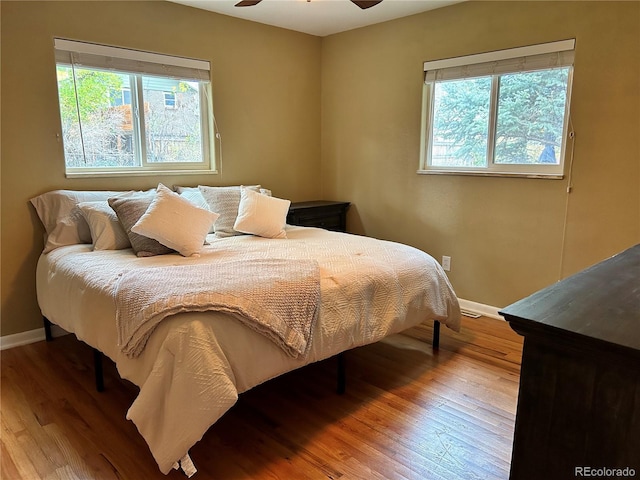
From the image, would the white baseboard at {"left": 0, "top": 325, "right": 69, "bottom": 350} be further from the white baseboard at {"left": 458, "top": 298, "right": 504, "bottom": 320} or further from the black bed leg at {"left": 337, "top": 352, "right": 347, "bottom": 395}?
the white baseboard at {"left": 458, "top": 298, "right": 504, "bottom": 320}

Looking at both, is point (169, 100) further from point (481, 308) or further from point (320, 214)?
point (481, 308)

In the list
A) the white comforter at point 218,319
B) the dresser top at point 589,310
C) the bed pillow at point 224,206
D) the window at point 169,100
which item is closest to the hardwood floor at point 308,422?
the white comforter at point 218,319

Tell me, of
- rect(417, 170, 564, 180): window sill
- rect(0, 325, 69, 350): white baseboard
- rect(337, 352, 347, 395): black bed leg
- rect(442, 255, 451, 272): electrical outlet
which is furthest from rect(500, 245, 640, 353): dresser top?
rect(0, 325, 69, 350): white baseboard

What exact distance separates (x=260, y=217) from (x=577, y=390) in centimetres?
251

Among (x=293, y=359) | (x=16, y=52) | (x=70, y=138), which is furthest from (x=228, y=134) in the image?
(x=293, y=359)

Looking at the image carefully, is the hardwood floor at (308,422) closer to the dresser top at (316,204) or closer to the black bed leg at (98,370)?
the black bed leg at (98,370)

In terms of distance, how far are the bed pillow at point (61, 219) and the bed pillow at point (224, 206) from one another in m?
0.83

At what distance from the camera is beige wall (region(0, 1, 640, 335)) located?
279 centimetres

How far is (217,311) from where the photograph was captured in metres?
1.74

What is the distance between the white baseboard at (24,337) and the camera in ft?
9.58

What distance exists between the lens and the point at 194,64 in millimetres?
3543

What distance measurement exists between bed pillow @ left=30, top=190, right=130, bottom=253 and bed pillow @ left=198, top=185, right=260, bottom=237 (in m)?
0.83

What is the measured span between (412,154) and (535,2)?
54.2 inches

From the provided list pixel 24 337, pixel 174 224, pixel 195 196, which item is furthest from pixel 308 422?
pixel 24 337
